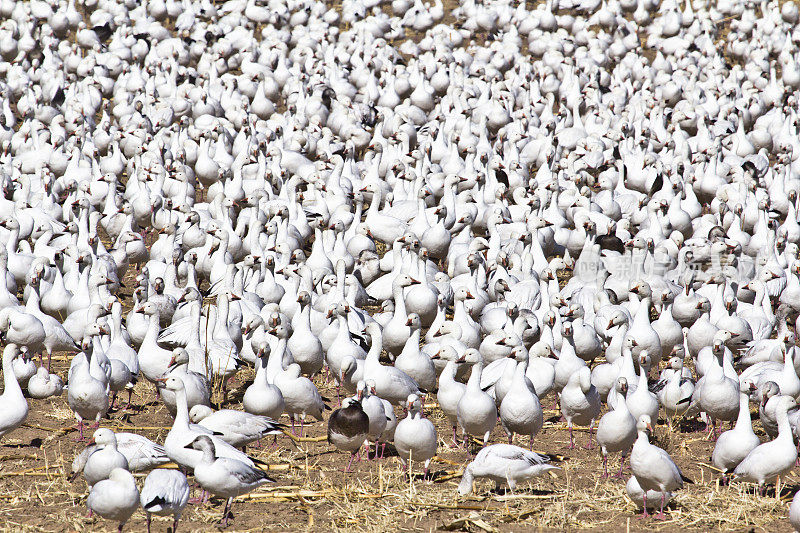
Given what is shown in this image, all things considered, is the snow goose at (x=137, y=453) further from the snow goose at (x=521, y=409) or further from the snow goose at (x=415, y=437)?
the snow goose at (x=521, y=409)

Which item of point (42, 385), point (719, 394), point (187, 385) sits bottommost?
point (42, 385)

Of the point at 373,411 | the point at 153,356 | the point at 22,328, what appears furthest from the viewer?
the point at 22,328

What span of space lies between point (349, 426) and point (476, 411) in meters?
1.31

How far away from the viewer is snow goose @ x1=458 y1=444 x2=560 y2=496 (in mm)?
8477

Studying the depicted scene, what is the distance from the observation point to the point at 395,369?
10484 mm

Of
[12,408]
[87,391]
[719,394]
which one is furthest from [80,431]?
[719,394]

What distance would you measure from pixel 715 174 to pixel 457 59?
10266 millimetres

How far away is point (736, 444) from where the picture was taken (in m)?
9.02

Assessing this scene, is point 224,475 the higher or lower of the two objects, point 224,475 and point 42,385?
the higher

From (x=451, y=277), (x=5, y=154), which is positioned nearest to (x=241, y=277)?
(x=451, y=277)

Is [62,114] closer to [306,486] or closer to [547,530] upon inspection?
[306,486]

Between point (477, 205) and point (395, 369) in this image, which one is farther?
point (477, 205)

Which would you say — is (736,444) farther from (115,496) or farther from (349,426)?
(115,496)

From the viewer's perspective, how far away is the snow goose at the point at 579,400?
10016 mm
